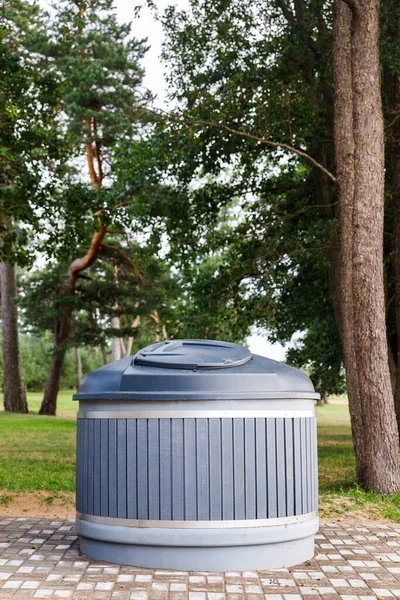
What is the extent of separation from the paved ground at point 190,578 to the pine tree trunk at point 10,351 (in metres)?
17.0

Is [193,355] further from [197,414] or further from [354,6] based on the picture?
[354,6]

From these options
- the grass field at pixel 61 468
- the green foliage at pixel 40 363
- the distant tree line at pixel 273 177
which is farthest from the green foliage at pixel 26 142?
the green foliage at pixel 40 363

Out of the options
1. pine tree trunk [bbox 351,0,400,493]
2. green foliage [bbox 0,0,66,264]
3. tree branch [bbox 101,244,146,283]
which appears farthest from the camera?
tree branch [bbox 101,244,146,283]

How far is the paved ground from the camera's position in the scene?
13.6 ft

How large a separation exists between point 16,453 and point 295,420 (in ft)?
28.6

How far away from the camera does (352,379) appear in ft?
29.0

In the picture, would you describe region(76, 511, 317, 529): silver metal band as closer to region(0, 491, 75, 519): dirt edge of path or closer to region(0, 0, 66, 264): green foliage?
region(0, 491, 75, 519): dirt edge of path

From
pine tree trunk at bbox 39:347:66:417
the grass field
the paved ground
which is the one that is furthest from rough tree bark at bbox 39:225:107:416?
the paved ground

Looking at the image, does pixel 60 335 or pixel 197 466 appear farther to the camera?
pixel 60 335

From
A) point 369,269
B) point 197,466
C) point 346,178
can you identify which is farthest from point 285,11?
point 197,466

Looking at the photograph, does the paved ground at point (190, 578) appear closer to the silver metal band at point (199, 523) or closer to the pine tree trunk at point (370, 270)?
the silver metal band at point (199, 523)

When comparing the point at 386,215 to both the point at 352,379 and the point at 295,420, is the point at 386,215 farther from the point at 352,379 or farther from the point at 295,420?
the point at 295,420

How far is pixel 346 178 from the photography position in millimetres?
8672

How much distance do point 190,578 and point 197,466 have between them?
653 millimetres
